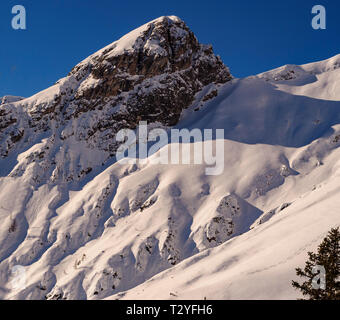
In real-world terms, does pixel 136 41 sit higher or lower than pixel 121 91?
higher

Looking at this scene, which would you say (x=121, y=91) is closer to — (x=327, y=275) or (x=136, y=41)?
(x=136, y=41)

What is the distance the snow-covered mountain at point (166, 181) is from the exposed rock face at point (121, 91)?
0.97 feet

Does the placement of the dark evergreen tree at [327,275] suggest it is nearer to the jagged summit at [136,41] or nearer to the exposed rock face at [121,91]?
the exposed rock face at [121,91]

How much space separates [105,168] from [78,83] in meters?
27.8

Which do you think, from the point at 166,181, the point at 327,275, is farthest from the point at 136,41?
the point at 327,275

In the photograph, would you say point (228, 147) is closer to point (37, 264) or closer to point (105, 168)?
point (105, 168)

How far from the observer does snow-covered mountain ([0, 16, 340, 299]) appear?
31109mm

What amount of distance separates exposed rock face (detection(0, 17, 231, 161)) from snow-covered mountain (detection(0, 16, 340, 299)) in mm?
295

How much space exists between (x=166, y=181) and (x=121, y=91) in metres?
29.0

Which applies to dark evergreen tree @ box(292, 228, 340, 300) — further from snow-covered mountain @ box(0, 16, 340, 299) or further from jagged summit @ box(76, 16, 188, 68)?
jagged summit @ box(76, 16, 188, 68)

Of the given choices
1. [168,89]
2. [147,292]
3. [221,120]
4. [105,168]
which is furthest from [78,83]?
[147,292]

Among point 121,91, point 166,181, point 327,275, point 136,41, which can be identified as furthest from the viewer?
point 136,41

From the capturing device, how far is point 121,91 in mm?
71312
